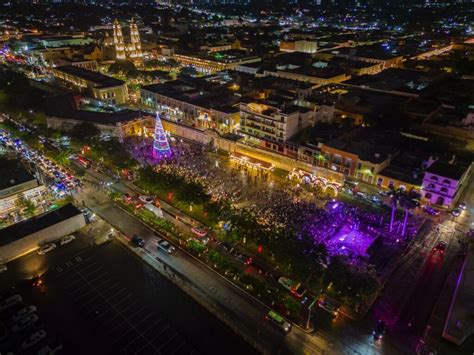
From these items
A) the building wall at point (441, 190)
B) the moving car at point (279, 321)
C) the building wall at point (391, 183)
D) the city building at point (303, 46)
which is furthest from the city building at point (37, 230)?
the city building at point (303, 46)

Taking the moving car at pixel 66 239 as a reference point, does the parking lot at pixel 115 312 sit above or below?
below

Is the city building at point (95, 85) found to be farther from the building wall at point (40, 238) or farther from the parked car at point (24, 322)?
the parked car at point (24, 322)

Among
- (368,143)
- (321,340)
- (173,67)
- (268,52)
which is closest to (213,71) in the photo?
(173,67)

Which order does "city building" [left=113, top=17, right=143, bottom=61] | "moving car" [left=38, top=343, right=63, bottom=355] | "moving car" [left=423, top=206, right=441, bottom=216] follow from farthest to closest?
"city building" [left=113, top=17, right=143, bottom=61] < "moving car" [left=423, top=206, right=441, bottom=216] < "moving car" [left=38, top=343, right=63, bottom=355]

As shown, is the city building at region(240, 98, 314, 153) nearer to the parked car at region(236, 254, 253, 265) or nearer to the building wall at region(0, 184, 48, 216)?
the parked car at region(236, 254, 253, 265)

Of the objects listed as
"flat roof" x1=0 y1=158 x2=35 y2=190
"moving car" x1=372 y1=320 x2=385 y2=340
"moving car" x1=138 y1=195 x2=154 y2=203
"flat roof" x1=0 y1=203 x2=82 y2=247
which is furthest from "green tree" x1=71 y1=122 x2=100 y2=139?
"moving car" x1=372 y1=320 x2=385 y2=340

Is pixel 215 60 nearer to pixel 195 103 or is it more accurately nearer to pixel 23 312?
pixel 195 103

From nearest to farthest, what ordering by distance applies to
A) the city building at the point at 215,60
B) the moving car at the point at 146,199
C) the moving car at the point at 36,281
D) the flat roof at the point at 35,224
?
1. the moving car at the point at 36,281
2. the flat roof at the point at 35,224
3. the moving car at the point at 146,199
4. the city building at the point at 215,60
